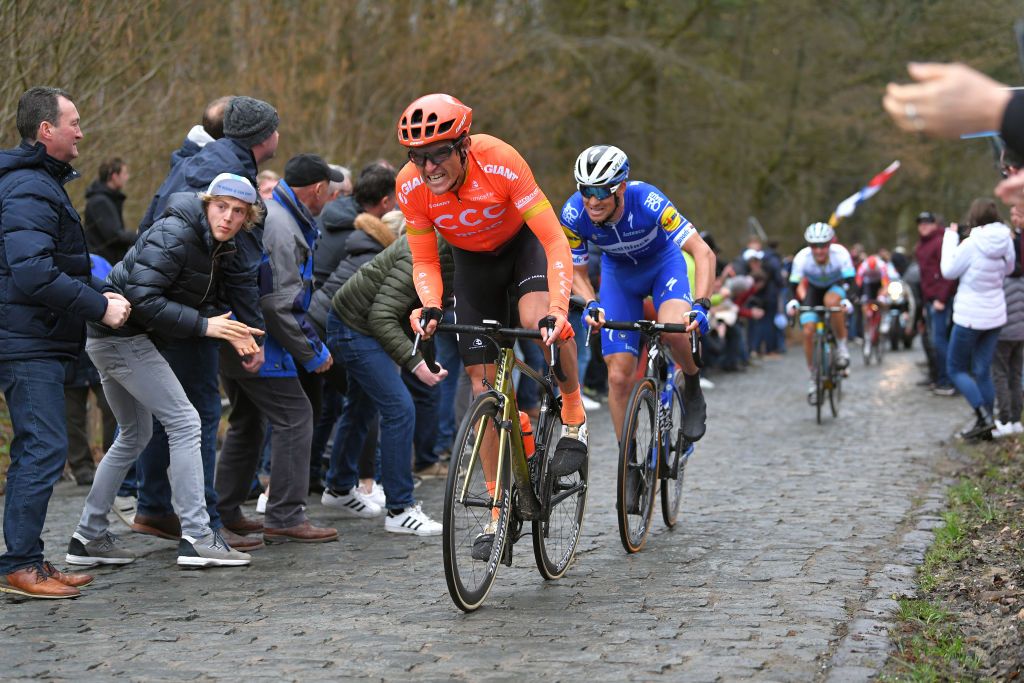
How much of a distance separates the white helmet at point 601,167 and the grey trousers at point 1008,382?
22.2 ft

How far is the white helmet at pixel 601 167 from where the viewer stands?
7.49 metres

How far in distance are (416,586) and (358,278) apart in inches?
93.4

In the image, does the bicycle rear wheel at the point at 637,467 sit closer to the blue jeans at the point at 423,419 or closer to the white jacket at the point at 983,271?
the blue jeans at the point at 423,419

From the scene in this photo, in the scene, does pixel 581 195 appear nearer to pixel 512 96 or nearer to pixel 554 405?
pixel 554 405

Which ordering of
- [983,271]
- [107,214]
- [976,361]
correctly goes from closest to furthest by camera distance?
[107,214]
[983,271]
[976,361]

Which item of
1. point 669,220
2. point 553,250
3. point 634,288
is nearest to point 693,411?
point 634,288

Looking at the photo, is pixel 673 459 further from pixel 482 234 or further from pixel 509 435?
pixel 482 234

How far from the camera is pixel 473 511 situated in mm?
6090

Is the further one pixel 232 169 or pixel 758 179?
pixel 758 179

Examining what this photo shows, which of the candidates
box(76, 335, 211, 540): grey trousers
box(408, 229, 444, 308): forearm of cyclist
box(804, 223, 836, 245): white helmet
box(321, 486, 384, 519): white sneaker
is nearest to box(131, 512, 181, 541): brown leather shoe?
box(76, 335, 211, 540): grey trousers

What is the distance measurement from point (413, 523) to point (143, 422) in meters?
1.89

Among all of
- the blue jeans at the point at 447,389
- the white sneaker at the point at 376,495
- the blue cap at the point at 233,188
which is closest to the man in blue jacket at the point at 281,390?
the blue cap at the point at 233,188

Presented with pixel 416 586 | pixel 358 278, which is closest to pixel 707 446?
pixel 358 278

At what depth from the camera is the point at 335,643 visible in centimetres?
568
